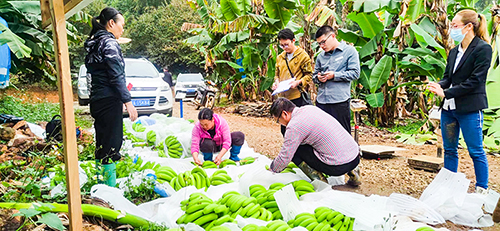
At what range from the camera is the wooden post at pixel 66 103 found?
183 centimetres

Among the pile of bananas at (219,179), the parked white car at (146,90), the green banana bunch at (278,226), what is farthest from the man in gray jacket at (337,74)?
the parked white car at (146,90)

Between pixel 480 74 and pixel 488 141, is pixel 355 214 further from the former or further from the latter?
pixel 488 141

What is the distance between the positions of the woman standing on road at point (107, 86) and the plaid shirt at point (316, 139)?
142cm

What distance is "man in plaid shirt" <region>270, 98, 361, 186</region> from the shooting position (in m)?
3.12

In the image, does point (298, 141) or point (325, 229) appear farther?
point (298, 141)

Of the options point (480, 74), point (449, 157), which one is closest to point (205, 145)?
point (449, 157)

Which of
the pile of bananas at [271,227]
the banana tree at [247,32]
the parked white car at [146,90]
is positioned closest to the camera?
the pile of bananas at [271,227]

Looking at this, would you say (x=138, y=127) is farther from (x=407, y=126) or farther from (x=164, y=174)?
(x=407, y=126)

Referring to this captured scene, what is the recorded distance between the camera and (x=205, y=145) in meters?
4.28

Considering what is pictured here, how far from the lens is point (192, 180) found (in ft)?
10.9

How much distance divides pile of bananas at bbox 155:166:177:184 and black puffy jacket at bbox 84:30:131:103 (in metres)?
0.91

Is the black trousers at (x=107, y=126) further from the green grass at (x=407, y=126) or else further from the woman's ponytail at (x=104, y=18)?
the green grass at (x=407, y=126)

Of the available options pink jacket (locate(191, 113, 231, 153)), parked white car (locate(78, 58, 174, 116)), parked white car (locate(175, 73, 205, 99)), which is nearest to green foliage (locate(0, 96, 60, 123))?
parked white car (locate(78, 58, 174, 116))

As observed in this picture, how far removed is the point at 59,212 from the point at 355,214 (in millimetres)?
2191
